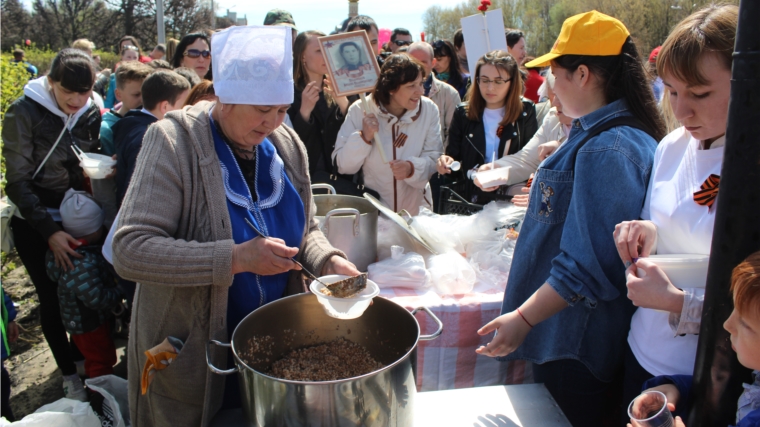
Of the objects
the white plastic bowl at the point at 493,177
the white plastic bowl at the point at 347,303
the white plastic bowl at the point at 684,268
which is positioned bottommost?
the white plastic bowl at the point at 493,177

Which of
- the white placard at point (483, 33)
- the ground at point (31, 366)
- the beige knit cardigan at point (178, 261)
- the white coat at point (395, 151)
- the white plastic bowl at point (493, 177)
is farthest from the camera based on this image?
the white placard at point (483, 33)

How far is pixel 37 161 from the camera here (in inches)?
114

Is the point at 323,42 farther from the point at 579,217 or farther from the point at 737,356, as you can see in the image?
the point at 737,356

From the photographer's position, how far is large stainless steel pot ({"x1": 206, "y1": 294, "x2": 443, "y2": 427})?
1.10m

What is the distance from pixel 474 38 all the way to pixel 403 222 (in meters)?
3.20

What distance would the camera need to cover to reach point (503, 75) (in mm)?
3600

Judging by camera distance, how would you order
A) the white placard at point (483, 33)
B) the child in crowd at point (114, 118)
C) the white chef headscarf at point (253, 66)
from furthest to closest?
the white placard at point (483, 33)
the child in crowd at point (114, 118)
the white chef headscarf at point (253, 66)

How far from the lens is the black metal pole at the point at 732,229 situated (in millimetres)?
799

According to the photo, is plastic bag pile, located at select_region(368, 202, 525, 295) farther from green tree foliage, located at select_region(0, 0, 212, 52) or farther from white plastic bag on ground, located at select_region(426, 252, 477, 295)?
green tree foliage, located at select_region(0, 0, 212, 52)

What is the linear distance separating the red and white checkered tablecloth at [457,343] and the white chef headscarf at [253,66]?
3.37ft

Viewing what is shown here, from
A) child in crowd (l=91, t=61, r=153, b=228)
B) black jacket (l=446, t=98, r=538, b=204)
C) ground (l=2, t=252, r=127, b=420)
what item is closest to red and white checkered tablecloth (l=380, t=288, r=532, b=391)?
black jacket (l=446, t=98, r=538, b=204)

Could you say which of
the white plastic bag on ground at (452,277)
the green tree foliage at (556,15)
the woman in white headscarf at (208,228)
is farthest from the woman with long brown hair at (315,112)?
the green tree foliage at (556,15)

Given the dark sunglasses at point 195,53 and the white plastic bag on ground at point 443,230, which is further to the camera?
the dark sunglasses at point 195,53

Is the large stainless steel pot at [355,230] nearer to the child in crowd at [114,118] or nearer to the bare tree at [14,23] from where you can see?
the child in crowd at [114,118]
